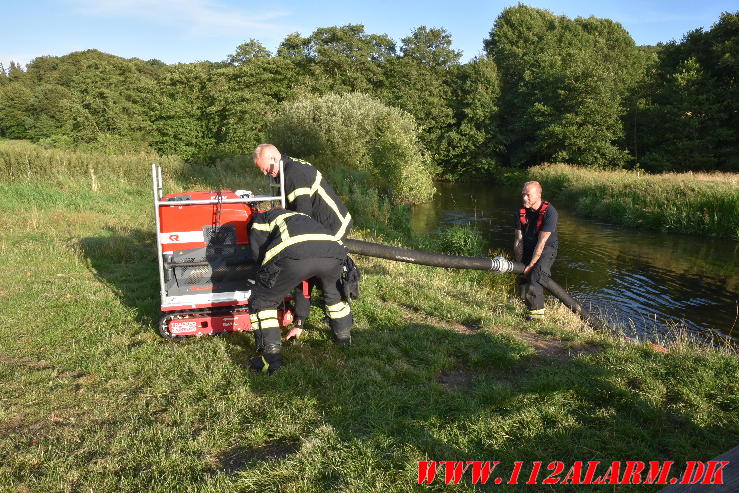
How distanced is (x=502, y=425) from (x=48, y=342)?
5099 mm

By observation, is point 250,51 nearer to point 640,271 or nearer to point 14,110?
point 14,110

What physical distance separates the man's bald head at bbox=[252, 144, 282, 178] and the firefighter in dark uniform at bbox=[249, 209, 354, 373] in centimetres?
106

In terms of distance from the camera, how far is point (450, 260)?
7.47 meters

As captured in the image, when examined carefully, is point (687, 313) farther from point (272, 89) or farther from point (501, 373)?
point (272, 89)

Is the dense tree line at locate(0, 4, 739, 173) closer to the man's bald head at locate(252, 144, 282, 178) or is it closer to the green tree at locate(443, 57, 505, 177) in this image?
the green tree at locate(443, 57, 505, 177)

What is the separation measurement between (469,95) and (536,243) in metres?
40.1

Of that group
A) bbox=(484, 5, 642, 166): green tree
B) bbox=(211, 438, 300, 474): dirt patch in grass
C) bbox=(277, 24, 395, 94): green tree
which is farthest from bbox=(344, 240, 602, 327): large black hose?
bbox=(277, 24, 395, 94): green tree

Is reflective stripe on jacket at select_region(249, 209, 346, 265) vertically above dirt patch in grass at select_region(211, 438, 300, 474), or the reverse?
reflective stripe on jacket at select_region(249, 209, 346, 265)

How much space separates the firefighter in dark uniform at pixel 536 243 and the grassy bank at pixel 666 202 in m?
14.3

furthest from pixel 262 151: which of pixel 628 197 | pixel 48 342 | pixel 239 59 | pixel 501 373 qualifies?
pixel 239 59

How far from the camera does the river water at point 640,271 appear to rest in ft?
32.3

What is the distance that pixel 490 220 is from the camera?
70.9 feet

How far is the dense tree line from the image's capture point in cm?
3391

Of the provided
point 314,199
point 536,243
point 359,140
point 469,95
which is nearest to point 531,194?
point 536,243
